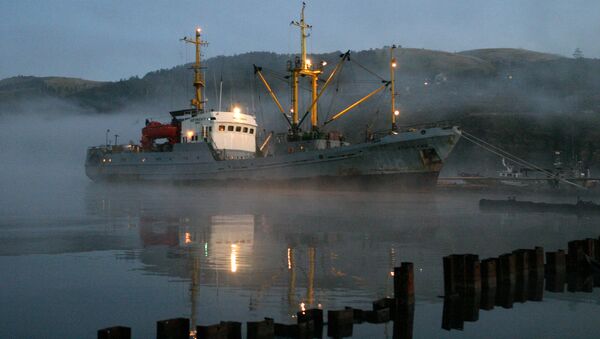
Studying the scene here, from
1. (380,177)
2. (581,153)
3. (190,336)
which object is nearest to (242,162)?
(380,177)

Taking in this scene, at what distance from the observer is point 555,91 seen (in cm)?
12106

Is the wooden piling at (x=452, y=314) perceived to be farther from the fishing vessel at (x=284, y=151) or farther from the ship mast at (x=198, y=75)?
the ship mast at (x=198, y=75)

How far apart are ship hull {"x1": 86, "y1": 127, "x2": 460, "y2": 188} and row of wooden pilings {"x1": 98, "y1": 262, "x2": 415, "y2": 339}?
31.5 meters

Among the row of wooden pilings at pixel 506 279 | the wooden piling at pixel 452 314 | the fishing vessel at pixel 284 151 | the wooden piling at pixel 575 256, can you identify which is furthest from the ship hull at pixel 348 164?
the wooden piling at pixel 452 314

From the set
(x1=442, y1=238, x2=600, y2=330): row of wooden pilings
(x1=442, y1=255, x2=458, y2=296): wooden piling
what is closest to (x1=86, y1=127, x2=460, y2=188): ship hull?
(x1=442, y1=238, x2=600, y2=330): row of wooden pilings

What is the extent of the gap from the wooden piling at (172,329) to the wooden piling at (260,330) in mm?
776

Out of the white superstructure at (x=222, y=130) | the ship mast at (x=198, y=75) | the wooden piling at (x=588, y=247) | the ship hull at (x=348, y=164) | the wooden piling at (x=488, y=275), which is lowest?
the wooden piling at (x=488, y=275)

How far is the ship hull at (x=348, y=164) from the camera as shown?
39.9 metres

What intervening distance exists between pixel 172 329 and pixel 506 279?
7.09 metres

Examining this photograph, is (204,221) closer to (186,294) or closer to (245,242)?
(245,242)

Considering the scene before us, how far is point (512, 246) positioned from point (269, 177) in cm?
3109

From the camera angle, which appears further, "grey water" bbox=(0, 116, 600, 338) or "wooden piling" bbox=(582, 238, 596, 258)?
"wooden piling" bbox=(582, 238, 596, 258)

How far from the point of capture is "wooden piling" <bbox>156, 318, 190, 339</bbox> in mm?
6805

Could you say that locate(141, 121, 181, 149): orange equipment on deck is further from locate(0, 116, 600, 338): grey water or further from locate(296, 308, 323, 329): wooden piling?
locate(296, 308, 323, 329): wooden piling
